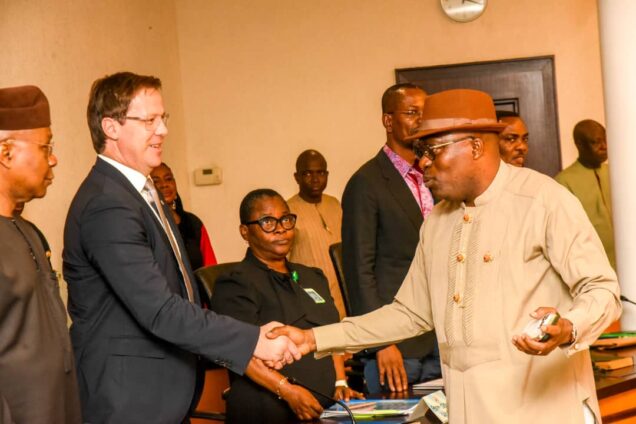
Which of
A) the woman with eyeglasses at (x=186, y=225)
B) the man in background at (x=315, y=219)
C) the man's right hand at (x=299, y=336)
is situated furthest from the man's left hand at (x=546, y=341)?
the man in background at (x=315, y=219)

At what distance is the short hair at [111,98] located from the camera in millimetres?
3234

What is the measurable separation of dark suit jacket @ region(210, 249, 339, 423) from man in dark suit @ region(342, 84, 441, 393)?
0.20 m

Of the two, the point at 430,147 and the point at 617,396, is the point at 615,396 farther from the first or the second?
the point at 430,147

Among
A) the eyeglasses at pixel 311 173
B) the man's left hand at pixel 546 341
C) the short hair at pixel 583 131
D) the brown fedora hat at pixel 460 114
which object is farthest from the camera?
the eyeglasses at pixel 311 173

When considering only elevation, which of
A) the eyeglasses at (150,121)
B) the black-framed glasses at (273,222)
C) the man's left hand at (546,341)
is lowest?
the man's left hand at (546,341)

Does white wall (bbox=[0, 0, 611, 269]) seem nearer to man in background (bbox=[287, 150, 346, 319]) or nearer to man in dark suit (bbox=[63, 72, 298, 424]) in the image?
man in background (bbox=[287, 150, 346, 319])

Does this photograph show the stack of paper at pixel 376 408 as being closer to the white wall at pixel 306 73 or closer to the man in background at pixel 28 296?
the man in background at pixel 28 296

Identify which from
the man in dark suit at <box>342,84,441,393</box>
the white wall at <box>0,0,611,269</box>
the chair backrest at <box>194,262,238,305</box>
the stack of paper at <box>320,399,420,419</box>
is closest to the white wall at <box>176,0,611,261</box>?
the white wall at <box>0,0,611,269</box>

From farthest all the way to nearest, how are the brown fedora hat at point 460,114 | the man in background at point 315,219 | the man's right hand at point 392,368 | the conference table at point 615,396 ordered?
the man in background at point 315,219 < the man's right hand at point 392,368 < the conference table at point 615,396 < the brown fedora hat at point 460,114

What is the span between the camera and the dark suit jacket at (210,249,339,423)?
382cm

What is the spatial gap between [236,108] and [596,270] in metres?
5.76

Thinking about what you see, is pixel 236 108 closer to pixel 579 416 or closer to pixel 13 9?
pixel 13 9

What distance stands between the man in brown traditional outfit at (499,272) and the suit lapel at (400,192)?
110 cm

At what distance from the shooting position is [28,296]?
2.63m
